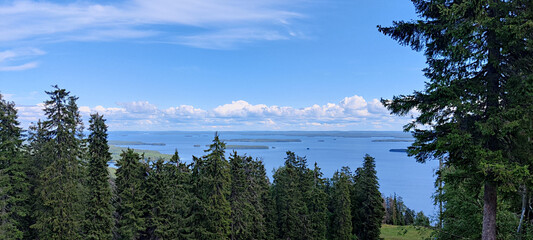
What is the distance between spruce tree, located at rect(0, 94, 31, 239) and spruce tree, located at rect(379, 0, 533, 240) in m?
26.3

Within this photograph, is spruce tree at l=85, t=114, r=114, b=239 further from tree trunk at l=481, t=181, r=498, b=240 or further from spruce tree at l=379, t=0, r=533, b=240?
tree trunk at l=481, t=181, r=498, b=240

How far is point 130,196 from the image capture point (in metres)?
26.5

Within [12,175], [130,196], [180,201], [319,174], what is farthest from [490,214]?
[319,174]

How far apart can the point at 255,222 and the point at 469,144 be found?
26442 mm

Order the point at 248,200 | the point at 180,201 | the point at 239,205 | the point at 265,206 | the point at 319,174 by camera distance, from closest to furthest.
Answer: the point at 180,201 < the point at 239,205 < the point at 248,200 < the point at 265,206 < the point at 319,174

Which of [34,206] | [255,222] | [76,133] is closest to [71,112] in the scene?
[76,133]

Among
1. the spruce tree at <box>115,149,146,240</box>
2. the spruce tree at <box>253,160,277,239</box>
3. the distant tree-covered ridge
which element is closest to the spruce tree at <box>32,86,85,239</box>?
the distant tree-covered ridge

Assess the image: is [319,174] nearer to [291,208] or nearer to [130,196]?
[291,208]

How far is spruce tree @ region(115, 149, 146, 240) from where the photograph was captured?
25.8 meters

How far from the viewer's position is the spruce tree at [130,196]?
25.8 m

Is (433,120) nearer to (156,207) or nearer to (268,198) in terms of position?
(156,207)

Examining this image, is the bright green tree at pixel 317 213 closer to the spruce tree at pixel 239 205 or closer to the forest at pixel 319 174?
the forest at pixel 319 174

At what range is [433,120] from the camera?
10.7 m

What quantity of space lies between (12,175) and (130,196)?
870 centimetres
